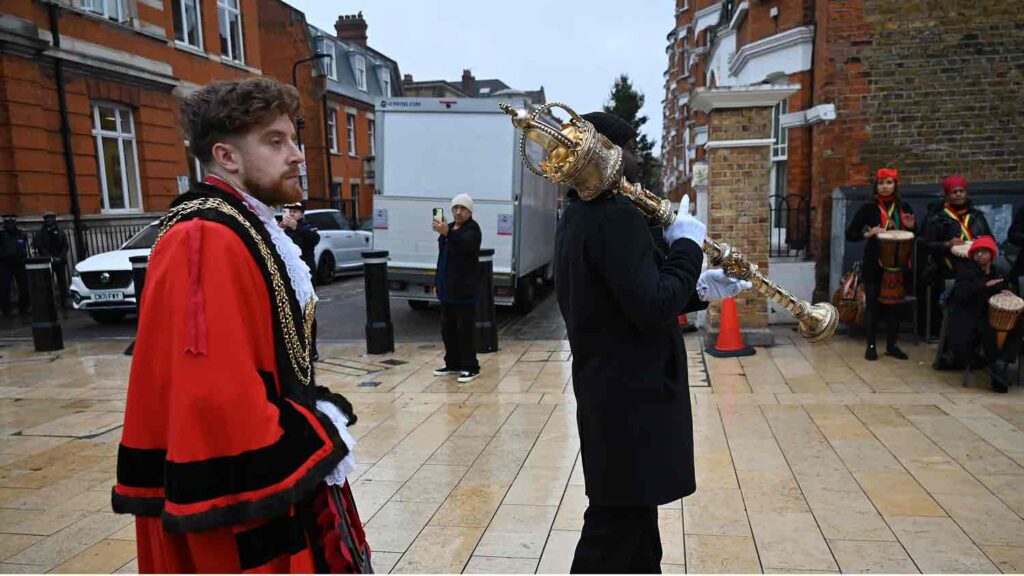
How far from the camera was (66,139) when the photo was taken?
14148 millimetres

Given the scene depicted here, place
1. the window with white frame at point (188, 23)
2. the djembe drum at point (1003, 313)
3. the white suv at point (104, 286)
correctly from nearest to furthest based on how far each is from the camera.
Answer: the djembe drum at point (1003, 313)
the white suv at point (104, 286)
the window with white frame at point (188, 23)

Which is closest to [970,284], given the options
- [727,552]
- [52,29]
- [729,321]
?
[729,321]

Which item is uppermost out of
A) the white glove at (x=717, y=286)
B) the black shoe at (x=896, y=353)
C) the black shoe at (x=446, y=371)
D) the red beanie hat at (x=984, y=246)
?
the white glove at (x=717, y=286)

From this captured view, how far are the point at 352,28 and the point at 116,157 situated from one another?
751 inches

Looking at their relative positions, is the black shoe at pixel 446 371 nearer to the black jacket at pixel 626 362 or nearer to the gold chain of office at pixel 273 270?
the black jacket at pixel 626 362

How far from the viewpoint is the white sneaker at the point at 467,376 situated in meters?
6.65

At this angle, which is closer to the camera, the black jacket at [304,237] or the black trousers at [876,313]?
the black trousers at [876,313]

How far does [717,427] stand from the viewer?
489 cm

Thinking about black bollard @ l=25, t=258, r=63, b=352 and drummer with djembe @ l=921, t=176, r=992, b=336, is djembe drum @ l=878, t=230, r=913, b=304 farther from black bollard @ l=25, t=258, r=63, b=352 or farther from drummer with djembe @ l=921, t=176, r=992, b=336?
black bollard @ l=25, t=258, r=63, b=352

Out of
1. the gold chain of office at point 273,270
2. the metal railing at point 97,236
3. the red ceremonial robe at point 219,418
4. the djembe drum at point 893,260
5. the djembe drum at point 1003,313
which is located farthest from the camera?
the metal railing at point 97,236

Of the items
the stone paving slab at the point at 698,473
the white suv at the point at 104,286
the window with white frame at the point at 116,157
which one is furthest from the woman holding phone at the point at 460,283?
the window with white frame at the point at 116,157

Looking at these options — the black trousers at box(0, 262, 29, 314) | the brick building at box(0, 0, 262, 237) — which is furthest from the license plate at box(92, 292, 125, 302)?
the brick building at box(0, 0, 262, 237)

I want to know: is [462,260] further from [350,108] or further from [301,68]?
[350,108]

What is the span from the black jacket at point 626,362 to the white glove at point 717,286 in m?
0.49
